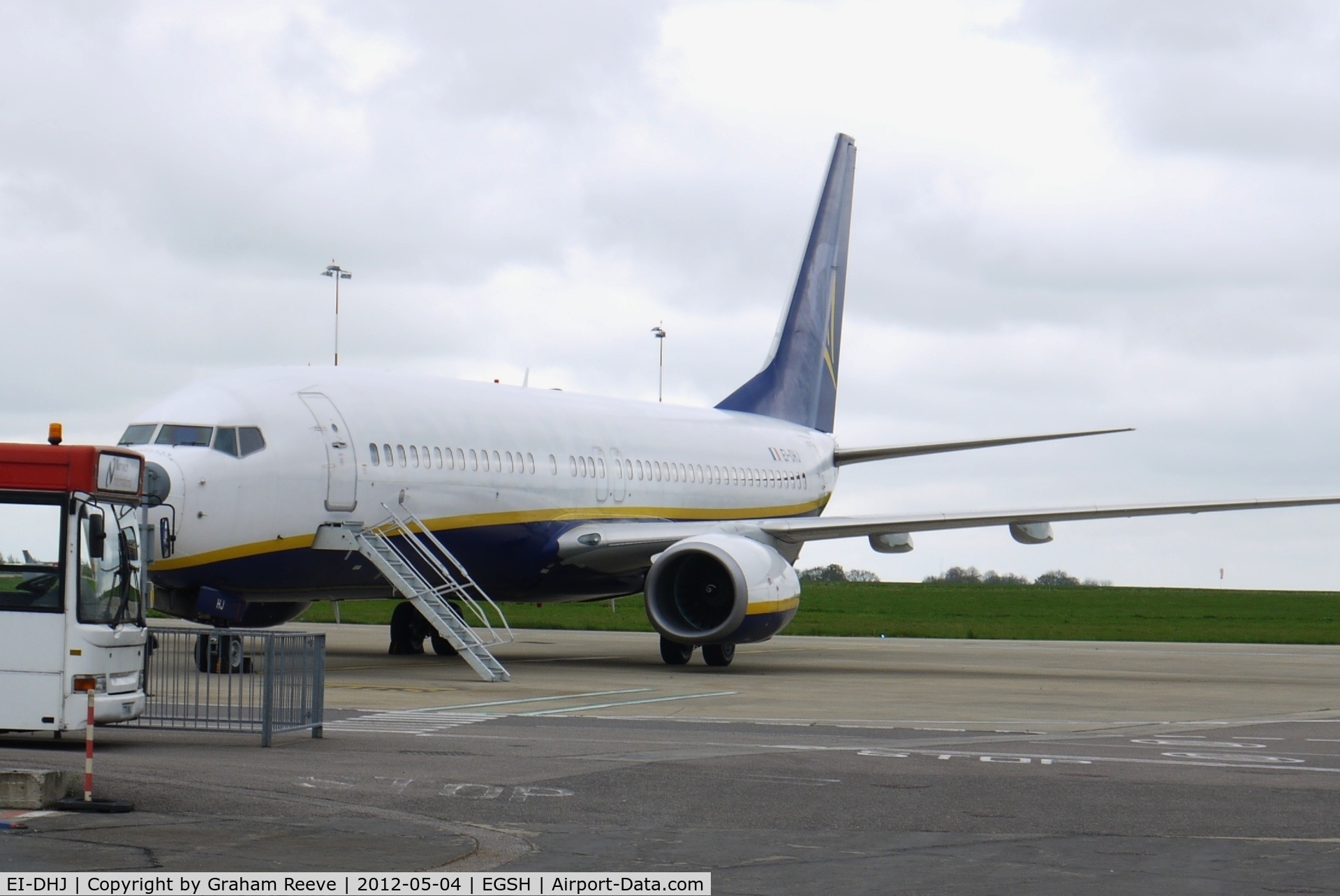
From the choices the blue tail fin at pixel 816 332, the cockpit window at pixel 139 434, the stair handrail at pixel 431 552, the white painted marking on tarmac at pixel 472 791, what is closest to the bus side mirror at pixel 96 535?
the white painted marking on tarmac at pixel 472 791

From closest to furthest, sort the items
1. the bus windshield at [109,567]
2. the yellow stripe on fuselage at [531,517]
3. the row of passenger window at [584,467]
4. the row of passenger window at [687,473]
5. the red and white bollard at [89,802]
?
the red and white bollard at [89,802] → the bus windshield at [109,567] → the yellow stripe on fuselage at [531,517] → the row of passenger window at [584,467] → the row of passenger window at [687,473]

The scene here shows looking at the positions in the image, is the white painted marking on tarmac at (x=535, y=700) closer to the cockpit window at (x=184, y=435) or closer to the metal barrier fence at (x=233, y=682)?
the metal barrier fence at (x=233, y=682)

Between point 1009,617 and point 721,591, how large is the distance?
30.2m

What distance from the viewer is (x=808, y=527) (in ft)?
82.1

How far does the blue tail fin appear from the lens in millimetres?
34125

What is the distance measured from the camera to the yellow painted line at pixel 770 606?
74.2 feet

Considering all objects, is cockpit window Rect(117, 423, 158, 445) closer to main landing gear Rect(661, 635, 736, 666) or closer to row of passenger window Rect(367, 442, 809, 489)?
row of passenger window Rect(367, 442, 809, 489)

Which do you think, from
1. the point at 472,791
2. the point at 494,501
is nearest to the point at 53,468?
the point at 472,791

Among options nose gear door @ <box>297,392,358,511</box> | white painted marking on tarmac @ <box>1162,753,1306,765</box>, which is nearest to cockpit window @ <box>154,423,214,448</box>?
nose gear door @ <box>297,392,358,511</box>

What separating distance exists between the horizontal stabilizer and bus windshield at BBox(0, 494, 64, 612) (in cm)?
1901

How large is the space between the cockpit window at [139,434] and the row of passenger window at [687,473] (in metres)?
6.78

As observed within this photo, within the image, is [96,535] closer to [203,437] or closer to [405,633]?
[203,437]

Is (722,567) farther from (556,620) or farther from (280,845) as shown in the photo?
(556,620)

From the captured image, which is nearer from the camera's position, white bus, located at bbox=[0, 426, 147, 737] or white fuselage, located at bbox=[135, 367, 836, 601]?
white bus, located at bbox=[0, 426, 147, 737]
